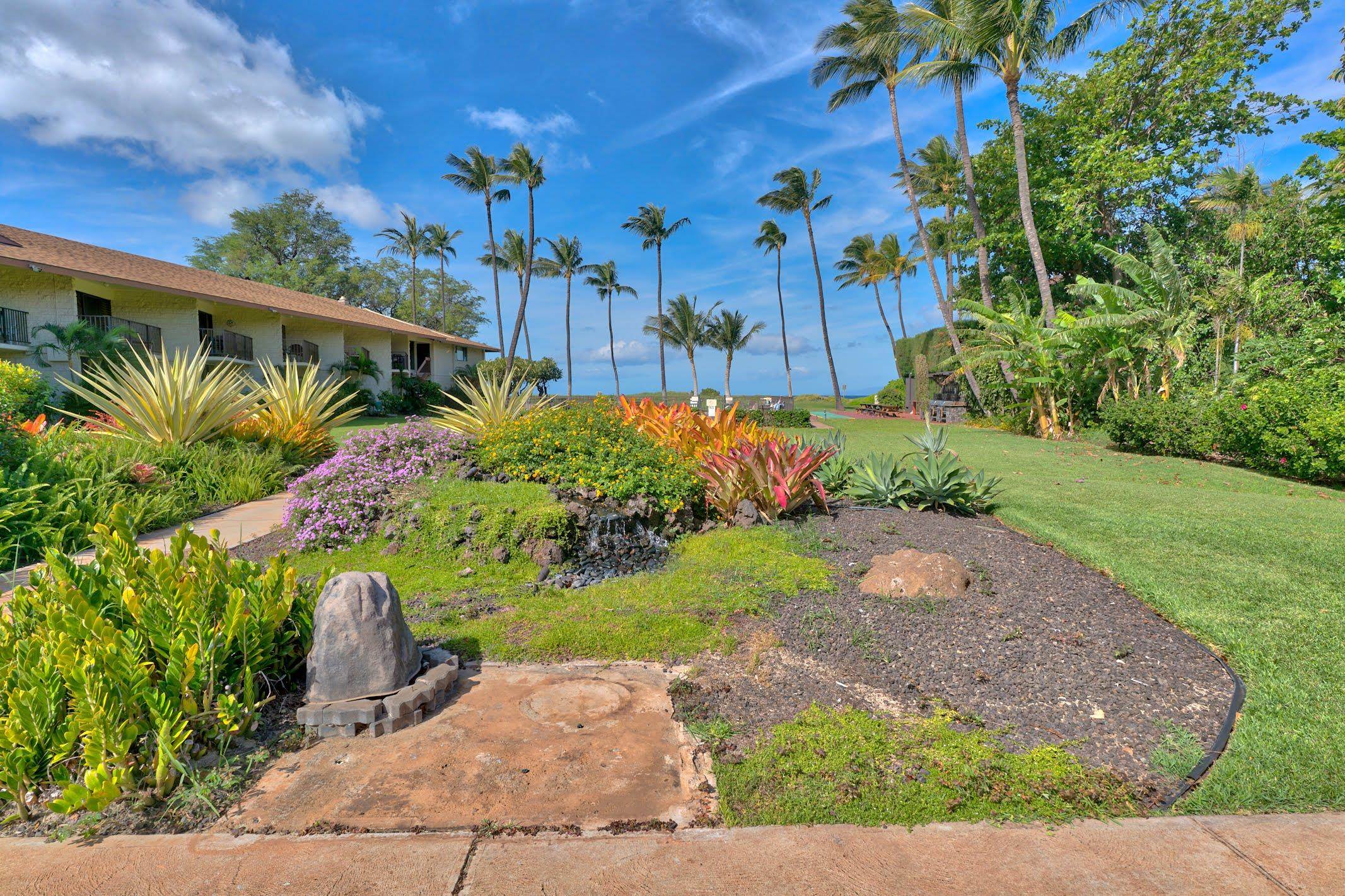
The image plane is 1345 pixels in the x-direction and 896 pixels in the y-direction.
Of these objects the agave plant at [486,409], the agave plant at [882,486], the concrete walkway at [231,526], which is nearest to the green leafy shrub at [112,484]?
the concrete walkway at [231,526]

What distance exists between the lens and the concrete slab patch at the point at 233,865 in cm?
183

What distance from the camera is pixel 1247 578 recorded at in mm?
4621

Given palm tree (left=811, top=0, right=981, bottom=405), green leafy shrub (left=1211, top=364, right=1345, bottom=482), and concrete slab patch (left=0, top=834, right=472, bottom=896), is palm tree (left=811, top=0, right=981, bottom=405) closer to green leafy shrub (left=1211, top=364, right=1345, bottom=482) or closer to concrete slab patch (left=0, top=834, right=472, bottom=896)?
green leafy shrub (left=1211, top=364, right=1345, bottom=482)

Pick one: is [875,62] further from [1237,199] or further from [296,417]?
[296,417]

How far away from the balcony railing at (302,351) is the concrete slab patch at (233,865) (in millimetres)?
25879

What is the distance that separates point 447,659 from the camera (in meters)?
3.32

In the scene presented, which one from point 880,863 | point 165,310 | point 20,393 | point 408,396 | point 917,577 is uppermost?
point 165,310

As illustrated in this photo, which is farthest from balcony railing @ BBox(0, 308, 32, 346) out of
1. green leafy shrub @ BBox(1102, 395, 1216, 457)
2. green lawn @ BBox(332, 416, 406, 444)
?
green leafy shrub @ BBox(1102, 395, 1216, 457)

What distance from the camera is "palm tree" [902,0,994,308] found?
17.7m

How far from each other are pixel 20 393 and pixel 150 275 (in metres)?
9.67

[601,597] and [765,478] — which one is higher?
[765,478]

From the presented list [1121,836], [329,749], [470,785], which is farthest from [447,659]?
[1121,836]

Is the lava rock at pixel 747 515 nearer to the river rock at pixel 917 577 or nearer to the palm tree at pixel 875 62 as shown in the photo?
the river rock at pixel 917 577

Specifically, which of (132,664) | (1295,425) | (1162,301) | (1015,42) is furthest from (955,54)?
(132,664)
